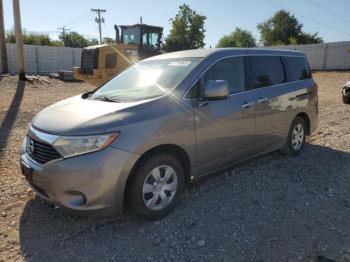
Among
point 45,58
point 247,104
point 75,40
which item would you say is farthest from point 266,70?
point 75,40

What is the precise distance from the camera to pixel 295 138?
6016 millimetres

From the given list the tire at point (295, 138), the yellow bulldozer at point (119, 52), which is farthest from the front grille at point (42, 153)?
the yellow bulldozer at point (119, 52)

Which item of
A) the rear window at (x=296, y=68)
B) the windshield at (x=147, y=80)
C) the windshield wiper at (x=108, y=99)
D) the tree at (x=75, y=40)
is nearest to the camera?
the windshield wiper at (x=108, y=99)

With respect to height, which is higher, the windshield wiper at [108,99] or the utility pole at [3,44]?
the utility pole at [3,44]

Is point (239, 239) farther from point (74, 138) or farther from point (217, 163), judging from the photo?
point (74, 138)

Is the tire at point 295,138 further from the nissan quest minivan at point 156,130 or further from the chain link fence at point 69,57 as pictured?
the chain link fence at point 69,57

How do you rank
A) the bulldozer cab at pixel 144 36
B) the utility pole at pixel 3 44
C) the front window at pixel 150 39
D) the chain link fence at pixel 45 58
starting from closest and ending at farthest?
the bulldozer cab at pixel 144 36 → the front window at pixel 150 39 → the utility pole at pixel 3 44 → the chain link fence at pixel 45 58

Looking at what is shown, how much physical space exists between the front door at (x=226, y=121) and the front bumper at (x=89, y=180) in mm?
1083

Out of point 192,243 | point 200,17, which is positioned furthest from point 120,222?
point 200,17

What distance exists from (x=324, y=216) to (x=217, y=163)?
4.55 ft

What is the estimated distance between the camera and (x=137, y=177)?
3.54 meters

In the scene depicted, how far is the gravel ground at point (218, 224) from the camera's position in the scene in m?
3.30

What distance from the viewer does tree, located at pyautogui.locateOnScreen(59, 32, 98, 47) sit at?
60.5 metres

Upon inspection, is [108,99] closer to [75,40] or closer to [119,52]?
[119,52]
